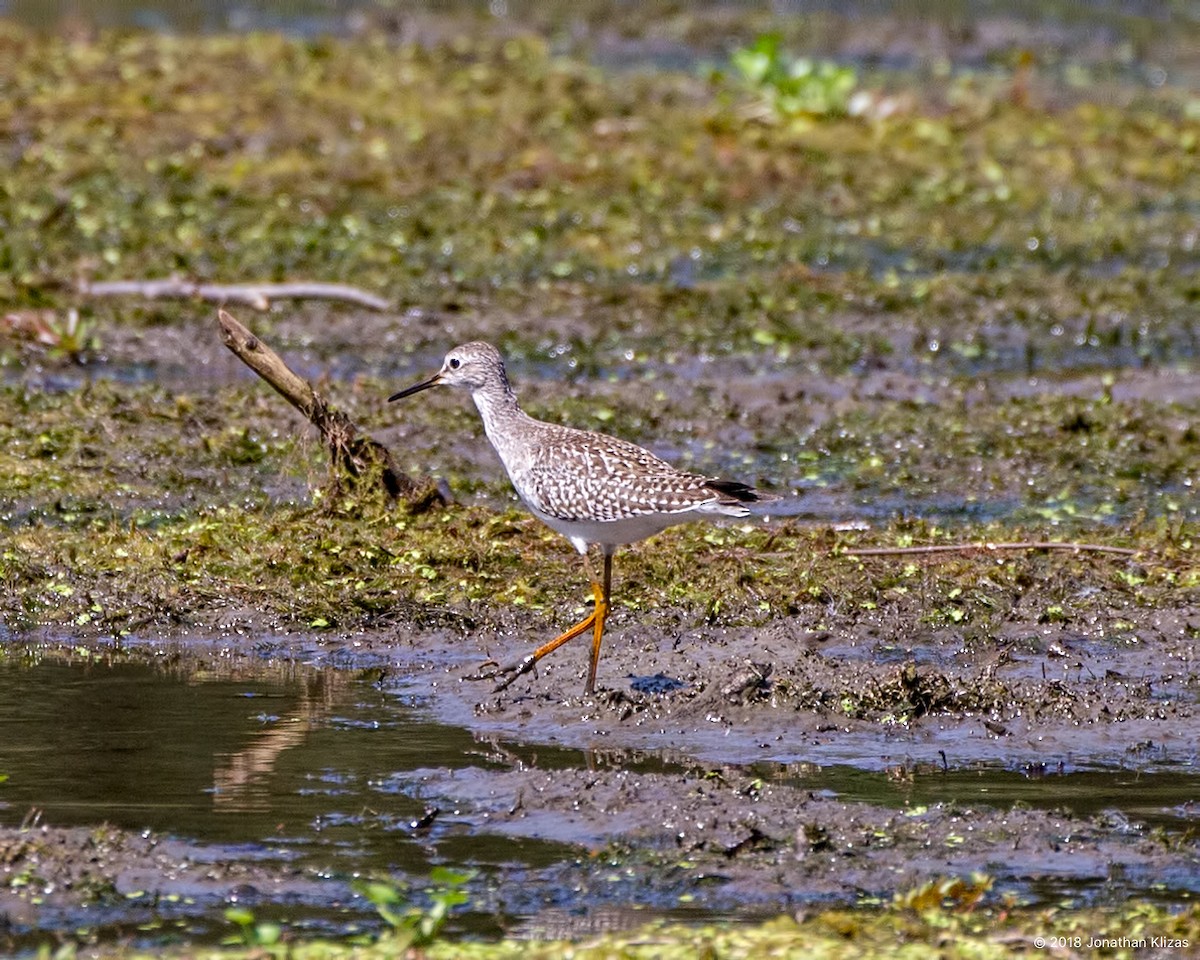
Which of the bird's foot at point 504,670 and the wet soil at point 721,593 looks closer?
the wet soil at point 721,593

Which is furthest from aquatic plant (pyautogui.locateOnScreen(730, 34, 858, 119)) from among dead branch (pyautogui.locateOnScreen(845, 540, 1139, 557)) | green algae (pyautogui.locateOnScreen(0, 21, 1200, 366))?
dead branch (pyautogui.locateOnScreen(845, 540, 1139, 557))

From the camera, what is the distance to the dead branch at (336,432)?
10.1 meters

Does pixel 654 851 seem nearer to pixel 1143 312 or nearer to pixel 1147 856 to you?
pixel 1147 856

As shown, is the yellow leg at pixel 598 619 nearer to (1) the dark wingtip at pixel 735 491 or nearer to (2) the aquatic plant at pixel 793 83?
(1) the dark wingtip at pixel 735 491

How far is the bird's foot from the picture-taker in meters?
8.55

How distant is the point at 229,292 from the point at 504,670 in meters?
6.65

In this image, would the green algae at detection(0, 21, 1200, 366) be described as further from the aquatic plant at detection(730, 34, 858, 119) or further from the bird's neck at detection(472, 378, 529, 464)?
the bird's neck at detection(472, 378, 529, 464)

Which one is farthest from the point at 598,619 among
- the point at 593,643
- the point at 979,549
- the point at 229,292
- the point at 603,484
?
the point at 229,292

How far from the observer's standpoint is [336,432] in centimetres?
1045

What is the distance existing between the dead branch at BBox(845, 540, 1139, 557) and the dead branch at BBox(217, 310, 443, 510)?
7.44 ft

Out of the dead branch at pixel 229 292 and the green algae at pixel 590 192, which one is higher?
the green algae at pixel 590 192

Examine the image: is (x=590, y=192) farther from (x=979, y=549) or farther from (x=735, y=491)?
(x=735, y=491)

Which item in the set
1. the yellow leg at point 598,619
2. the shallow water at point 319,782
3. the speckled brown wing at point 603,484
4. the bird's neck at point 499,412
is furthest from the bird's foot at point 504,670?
the bird's neck at point 499,412

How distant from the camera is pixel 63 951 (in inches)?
214
